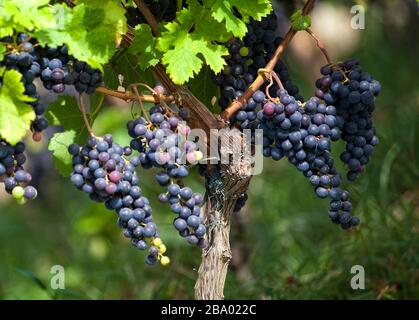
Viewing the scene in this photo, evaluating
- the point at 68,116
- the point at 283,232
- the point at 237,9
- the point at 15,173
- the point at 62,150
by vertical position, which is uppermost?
the point at 283,232

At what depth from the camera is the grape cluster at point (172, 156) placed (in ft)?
7.57

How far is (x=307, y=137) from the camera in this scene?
244 centimetres

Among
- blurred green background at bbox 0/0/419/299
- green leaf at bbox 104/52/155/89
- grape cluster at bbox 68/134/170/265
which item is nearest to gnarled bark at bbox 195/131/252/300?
grape cluster at bbox 68/134/170/265

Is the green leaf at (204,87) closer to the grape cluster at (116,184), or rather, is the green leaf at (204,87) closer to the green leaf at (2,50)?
the grape cluster at (116,184)

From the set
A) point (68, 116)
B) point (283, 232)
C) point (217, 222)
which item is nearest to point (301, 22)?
point (217, 222)

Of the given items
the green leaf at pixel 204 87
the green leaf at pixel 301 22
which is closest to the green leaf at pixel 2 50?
the green leaf at pixel 204 87

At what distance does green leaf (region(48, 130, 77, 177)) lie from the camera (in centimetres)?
251

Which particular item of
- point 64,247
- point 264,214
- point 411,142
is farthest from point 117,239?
point 411,142

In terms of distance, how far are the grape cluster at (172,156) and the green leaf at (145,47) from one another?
0.16 m

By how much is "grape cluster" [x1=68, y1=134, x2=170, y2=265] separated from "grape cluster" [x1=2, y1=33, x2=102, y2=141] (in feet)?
0.55

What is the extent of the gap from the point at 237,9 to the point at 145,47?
0.32 metres

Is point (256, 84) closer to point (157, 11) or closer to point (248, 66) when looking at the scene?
point (248, 66)

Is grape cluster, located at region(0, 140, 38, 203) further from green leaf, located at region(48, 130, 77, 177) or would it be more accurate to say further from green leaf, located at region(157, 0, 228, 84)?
green leaf, located at region(157, 0, 228, 84)

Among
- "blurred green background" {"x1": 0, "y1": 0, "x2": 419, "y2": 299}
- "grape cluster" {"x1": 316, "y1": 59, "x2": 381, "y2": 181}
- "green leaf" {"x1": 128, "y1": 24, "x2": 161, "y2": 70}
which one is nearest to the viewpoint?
"green leaf" {"x1": 128, "y1": 24, "x2": 161, "y2": 70}
